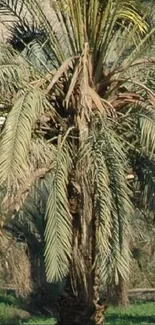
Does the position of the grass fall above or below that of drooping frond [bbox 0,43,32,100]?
below

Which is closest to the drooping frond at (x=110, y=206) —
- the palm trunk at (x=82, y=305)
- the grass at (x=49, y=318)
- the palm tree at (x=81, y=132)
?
the palm tree at (x=81, y=132)

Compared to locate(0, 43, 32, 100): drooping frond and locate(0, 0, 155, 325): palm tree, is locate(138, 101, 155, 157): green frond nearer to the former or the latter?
locate(0, 0, 155, 325): palm tree

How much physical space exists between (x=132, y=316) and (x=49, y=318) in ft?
6.60

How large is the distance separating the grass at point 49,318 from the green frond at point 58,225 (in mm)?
10295

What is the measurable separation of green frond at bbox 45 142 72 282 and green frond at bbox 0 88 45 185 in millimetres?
357

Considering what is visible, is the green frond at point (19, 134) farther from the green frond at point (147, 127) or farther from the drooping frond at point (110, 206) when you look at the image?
the green frond at point (147, 127)

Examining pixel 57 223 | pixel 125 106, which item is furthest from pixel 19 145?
pixel 125 106

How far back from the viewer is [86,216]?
10.2 meters

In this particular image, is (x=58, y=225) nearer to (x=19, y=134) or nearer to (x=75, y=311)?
(x=19, y=134)

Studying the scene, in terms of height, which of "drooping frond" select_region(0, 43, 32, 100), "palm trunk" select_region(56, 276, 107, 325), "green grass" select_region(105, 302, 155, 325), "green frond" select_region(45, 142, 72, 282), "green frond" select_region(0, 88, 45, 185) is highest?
"drooping frond" select_region(0, 43, 32, 100)

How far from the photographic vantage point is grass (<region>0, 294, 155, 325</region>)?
20587mm

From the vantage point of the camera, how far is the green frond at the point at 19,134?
9.20m

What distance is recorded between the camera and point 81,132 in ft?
34.3

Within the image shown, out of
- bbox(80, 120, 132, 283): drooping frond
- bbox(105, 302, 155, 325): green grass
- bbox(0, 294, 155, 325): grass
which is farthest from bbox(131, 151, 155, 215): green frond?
bbox(105, 302, 155, 325): green grass
